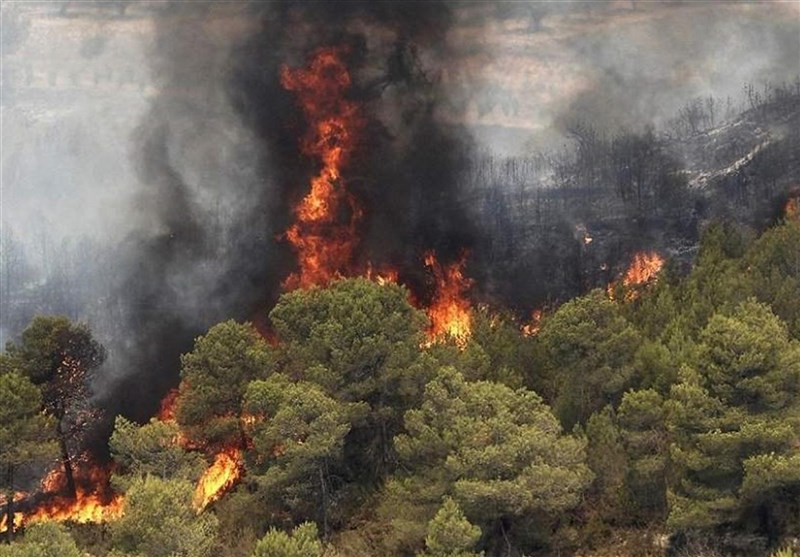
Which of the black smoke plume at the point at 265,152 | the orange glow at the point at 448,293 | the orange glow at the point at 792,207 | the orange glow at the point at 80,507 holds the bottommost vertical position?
the orange glow at the point at 80,507

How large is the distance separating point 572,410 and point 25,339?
24.4 m

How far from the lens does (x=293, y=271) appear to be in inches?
2336

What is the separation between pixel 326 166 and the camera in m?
61.5

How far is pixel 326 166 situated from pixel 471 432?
1516 inches

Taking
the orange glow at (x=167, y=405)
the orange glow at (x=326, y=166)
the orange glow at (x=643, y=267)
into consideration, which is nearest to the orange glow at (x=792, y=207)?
the orange glow at (x=643, y=267)

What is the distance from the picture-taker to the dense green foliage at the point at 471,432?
81.5 feet

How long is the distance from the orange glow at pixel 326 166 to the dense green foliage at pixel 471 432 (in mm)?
22501

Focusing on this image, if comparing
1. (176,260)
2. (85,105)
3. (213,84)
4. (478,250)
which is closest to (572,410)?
(478,250)

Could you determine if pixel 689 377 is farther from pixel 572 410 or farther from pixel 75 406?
pixel 75 406

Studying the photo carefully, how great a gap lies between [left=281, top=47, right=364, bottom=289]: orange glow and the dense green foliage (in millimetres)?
22501

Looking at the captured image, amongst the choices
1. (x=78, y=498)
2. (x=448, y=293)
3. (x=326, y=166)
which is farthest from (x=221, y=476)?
(x=326, y=166)

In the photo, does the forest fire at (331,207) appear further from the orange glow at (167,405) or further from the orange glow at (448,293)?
the orange glow at (167,405)

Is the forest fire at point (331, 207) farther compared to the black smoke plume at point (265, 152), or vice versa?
the forest fire at point (331, 207)

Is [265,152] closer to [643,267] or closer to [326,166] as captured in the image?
[326,166]
